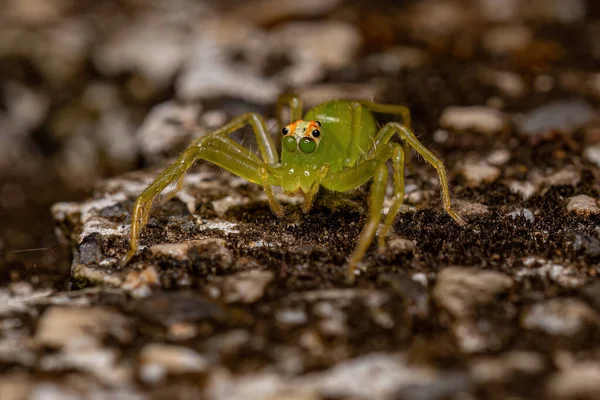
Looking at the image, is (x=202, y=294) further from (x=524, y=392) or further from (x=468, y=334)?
(x=524, y=392)

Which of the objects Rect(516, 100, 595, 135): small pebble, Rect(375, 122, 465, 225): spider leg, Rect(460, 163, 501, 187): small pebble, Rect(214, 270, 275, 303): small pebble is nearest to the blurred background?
Rect(516, 100, 595, 135): small pebble

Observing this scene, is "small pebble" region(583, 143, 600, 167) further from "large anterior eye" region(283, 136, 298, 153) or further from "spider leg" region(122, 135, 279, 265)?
"spider leg" region(122, 135, 279, 265)

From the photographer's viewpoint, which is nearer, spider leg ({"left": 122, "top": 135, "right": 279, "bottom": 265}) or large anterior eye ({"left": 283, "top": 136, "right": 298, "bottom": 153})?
spider leg ({"left": 122, "top": 135, "right": 279, "bottom": 265})

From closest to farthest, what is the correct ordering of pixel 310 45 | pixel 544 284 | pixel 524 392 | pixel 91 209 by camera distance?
pixel 524 392, pixel 544 284, pixel 91 209, pixel 310 45

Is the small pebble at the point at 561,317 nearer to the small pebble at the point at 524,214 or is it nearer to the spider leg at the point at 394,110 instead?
the small pebble at the point at 524,214

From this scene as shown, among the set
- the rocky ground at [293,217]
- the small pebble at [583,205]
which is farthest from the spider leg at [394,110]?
the small pebble at [583,205]

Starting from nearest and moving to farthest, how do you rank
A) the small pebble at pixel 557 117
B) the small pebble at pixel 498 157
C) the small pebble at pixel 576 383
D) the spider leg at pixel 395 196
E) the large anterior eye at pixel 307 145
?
the small pebble at pixel 576 383, the spider leg at pixel 395 196, the large anterior eye at pixel 307 145, the small pebble at pixel 498 157, the small pebble at pixel 557 117

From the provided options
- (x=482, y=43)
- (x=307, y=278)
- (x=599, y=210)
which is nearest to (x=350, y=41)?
(x=482, y=43)

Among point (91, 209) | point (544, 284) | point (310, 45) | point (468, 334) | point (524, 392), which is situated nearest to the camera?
point (524, 392)
